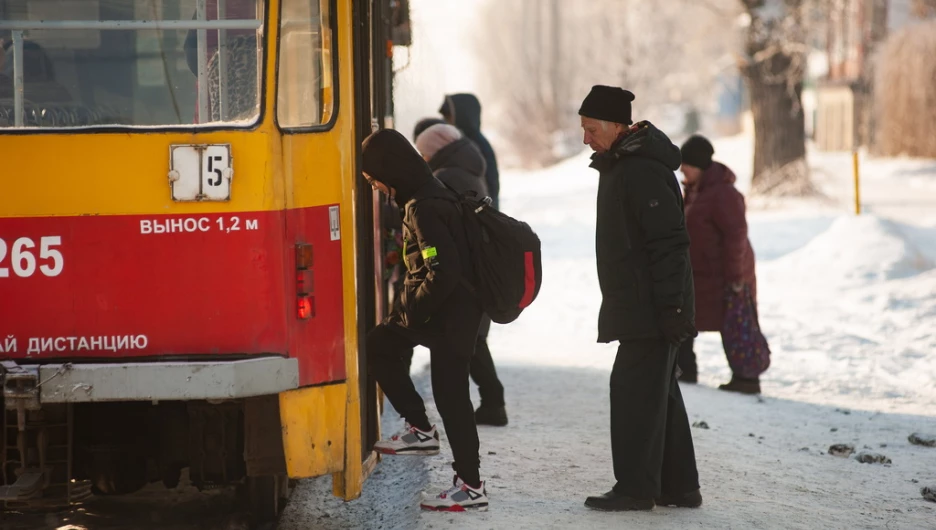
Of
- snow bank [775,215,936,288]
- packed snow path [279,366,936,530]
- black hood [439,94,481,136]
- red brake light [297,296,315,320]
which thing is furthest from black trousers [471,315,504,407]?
snow bank [775,215,936,288]

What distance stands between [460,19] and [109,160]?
6839 cm

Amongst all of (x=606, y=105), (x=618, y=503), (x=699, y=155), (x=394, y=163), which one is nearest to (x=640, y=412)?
(x=618, y=503)

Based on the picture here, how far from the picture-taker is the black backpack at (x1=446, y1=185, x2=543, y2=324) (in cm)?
536

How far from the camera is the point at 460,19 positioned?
7188cm

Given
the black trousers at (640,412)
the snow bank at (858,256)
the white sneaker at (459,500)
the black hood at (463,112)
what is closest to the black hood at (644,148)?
the black trousers at (640,412)

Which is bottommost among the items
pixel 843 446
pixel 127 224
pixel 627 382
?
pixel 843 446

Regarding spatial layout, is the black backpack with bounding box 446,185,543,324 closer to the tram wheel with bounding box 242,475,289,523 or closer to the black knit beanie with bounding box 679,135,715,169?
the tram wheel with bounding box 242,475,289,523

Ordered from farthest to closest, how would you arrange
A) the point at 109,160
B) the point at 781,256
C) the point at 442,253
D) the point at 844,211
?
the point at 844,211, the point at 781,256, the point at 442,253, the point at 109,160

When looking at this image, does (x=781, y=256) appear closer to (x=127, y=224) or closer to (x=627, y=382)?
(x=627, y=382)

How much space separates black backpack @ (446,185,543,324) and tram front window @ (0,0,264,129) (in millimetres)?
1074

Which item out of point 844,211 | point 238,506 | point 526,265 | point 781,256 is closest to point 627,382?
point 526,265

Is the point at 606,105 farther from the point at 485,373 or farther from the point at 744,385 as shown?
the point at 744,385

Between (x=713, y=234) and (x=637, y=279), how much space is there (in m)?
3.42

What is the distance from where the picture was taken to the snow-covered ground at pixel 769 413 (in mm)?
5871
